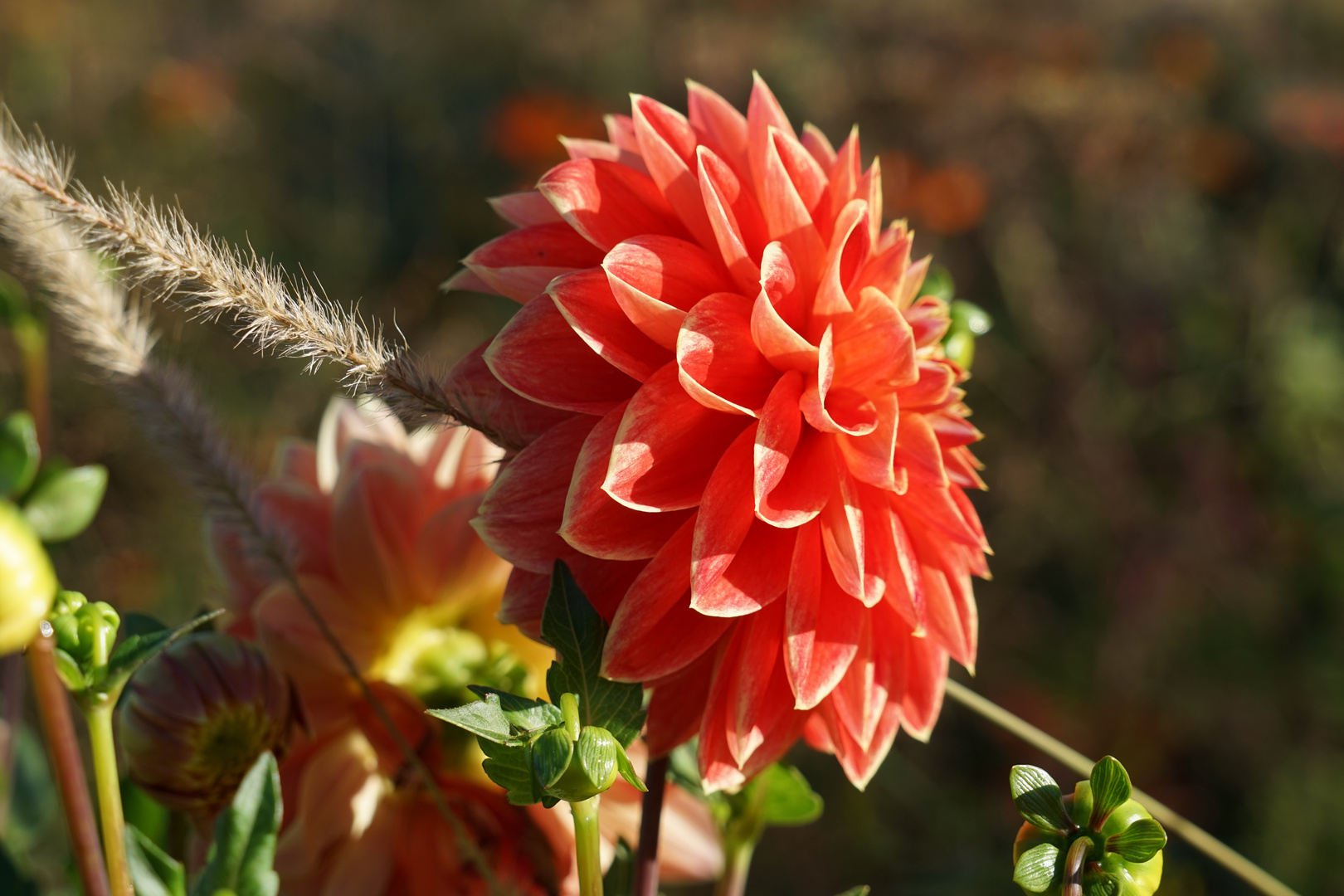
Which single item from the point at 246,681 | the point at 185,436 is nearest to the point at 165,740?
the point at 246,681

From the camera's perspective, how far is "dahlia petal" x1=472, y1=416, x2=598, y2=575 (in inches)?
15.8

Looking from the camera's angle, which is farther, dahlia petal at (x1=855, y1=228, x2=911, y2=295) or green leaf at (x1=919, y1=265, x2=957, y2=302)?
green leaf at (x1=919, y1=265, x2=957, y2=302)

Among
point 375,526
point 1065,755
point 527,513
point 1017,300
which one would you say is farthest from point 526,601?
point 1017,300

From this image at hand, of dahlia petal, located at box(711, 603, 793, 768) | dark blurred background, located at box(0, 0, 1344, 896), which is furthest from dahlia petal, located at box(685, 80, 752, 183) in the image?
dark blurred background, located at box(0, 0, 1344, 896)

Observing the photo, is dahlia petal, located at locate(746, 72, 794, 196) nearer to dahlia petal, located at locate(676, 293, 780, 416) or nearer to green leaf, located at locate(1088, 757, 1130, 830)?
dahlia petal, located at locate(676, 293, 780, 416)

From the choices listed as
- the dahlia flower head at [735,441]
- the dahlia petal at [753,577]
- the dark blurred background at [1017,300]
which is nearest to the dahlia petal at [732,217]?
the dahlia flower head at [735,441]

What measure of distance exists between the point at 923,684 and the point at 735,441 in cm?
14

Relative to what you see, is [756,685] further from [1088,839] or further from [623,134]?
[623,134]

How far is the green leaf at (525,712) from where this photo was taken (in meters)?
0.34

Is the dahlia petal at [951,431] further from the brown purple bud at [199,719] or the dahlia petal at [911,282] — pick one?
the brown purple bud at [199,719]

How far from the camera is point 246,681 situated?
1.33ft

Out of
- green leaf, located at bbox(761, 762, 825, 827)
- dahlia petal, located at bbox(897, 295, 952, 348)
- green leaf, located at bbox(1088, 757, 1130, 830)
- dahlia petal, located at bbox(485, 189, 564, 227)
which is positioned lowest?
green leaf, located at bbox(761, 762, 825, 827)

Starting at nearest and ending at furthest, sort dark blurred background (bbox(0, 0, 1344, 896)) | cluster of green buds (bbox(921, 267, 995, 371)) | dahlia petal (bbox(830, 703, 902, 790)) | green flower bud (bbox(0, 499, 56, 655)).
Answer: green flower bud (bbox(0, 499, 56, 655)) < dahlia petal (bbox(830, 703, 902, 790)) < cluster of green buds (bbox(921, 267, 995, 371)) < dark blurred background (bbox(0, 0, 1344, 896))

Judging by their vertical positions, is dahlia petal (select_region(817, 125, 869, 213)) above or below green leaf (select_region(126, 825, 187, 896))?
above
